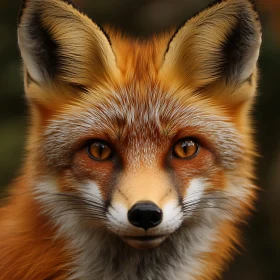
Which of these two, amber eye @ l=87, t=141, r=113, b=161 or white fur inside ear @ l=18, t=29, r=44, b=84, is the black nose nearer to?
amber eye @ l=87, t=141, r=113, b=161

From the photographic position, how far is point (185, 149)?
10.5 ft

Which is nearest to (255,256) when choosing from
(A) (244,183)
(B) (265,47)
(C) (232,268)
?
(C) (232,268)

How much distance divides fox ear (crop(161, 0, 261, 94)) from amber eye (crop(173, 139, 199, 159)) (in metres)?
0.35

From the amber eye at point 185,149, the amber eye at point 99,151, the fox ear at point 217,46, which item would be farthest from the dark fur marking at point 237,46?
the amber eye at point 99,151

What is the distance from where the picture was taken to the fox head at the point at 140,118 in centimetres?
311

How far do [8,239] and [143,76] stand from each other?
1.10 metres

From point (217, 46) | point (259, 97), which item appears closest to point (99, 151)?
point (217, 46)

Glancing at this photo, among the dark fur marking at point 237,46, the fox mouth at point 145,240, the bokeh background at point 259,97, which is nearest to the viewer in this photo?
the fox mouth at point 145,240

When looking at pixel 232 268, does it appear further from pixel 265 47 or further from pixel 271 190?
pixel 265 47

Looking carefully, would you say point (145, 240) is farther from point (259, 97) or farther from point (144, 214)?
point (259, 97)

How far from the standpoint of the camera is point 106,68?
3.34m

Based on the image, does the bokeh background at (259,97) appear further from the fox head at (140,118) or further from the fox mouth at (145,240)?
the fox mouth at (145,240)

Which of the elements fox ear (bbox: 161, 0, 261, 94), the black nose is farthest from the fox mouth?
fox ear (bbox: 161, 0, 261, 94)

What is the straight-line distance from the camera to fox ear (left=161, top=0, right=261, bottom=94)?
3.33 meters
